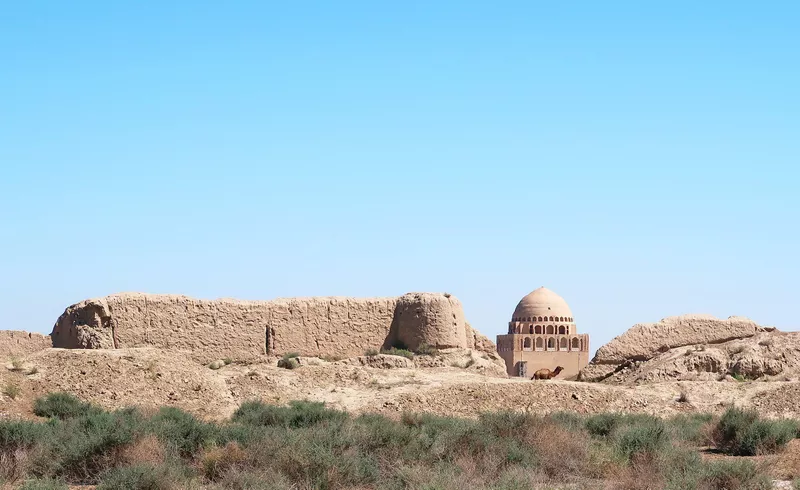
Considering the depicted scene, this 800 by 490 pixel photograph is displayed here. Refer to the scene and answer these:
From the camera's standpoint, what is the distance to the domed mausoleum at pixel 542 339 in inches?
2239

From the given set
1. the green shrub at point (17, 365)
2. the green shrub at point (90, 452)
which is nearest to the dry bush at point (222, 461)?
the green shrub at point (90, 452)

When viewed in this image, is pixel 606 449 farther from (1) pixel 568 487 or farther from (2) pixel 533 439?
(1) pixel 568 487

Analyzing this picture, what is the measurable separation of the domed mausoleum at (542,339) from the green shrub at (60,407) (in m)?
36.1

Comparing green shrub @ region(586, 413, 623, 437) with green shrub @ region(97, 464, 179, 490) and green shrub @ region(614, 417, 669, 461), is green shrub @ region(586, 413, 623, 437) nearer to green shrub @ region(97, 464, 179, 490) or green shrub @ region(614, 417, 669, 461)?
green shrub @ region(614, 417, 669, 461)

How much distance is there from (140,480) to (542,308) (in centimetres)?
5314

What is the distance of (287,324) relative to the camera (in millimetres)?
27688

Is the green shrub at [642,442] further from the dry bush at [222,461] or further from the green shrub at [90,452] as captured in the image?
the green shrub at [90,452]

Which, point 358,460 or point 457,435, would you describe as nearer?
point 358,460

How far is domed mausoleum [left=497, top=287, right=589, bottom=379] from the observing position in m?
56.9

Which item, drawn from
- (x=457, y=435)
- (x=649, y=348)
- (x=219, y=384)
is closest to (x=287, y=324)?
(x=219, y=384)

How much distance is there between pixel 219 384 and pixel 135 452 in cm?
1039

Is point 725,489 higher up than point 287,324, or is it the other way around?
point 287,324

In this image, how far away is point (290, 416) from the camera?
728 inches

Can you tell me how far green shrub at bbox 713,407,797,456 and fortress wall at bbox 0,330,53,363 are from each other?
2181cm
